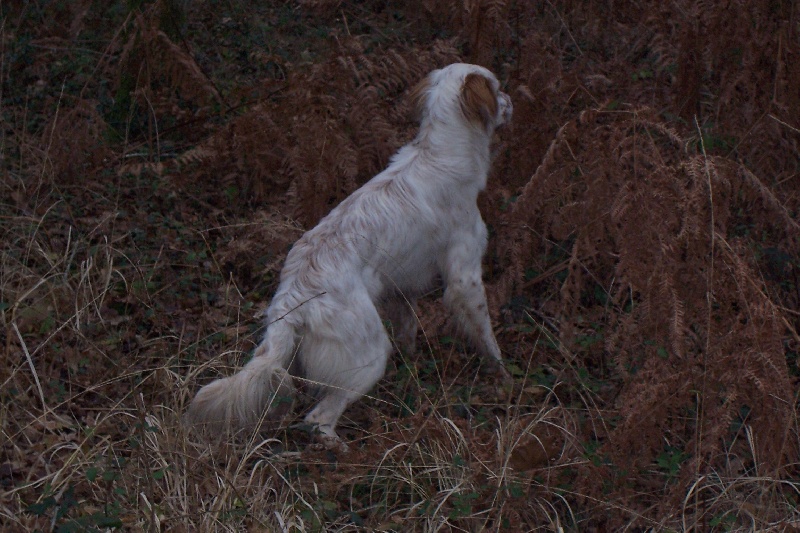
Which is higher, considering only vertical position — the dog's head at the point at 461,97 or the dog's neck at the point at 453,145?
the dog's head at the point at 461,97

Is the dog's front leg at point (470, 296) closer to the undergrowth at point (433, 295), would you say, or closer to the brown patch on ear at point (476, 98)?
the undergrowth at point (433, 295)

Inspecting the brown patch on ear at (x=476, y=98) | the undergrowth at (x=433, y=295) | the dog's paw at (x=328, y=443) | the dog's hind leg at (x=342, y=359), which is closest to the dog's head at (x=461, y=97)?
the brown patch on ear at (x=476, y=98)

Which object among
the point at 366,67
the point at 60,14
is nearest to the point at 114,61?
the point at 60,14

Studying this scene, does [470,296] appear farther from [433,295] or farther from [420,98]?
[420,98]

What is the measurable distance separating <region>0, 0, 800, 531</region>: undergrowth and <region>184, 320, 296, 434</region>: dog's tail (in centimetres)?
9

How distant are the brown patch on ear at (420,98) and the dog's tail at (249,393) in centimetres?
147

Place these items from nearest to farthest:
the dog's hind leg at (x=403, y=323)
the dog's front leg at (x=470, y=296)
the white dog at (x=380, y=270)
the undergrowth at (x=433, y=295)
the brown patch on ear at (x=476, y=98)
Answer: the undergrowth at (x=433, y=295)
the white dog at (x=380, y=270)
the brown patch on ear at (x=476, y=98)
the dog's front leg at (x=470, y=296)
the dog's hind leg at (x=403, y=323)

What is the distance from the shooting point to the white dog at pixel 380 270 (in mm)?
3809

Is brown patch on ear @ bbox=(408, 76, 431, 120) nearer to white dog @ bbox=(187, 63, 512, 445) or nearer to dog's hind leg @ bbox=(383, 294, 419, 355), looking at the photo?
white dog @ bbox=(187, 63, 512, 445)

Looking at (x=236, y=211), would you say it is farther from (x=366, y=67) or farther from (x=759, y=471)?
(x=759, y=471)

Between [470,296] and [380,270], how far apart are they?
55cm

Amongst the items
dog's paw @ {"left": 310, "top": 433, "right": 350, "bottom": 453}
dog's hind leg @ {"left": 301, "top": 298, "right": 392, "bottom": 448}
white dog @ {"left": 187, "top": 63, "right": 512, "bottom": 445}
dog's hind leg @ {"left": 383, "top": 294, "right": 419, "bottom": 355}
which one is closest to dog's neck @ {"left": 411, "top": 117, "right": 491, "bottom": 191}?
white dog @ {"left": 187, "top": 63, "right": 512, "bottom": 445}

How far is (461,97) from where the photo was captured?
4.60 meters

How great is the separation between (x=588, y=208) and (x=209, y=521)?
2.16 metres
